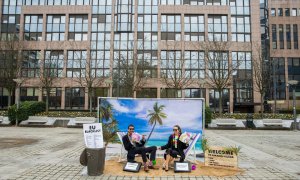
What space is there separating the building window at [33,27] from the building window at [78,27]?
216 inches

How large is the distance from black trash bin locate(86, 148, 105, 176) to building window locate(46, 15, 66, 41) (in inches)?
1719

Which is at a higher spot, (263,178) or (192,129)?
(192,129)

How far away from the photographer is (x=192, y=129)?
923 cm

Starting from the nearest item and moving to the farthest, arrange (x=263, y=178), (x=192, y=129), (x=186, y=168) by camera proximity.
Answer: (x=263, y=178) → (x=186, y=168) → (x=192, y=129)

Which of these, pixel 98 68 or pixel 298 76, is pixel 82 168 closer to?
pixel 98 68

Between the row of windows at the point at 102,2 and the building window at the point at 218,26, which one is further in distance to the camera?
the row of windows at the point at 102,2

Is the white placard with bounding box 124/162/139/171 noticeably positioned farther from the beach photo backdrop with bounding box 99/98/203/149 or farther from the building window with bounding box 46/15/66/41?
the building window with bounding box 46/15/66/41

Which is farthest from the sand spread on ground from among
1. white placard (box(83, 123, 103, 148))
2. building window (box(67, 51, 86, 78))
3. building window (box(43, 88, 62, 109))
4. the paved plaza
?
building window (box(43, 88, 62, 109))

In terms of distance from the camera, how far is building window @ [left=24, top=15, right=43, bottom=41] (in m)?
47.8

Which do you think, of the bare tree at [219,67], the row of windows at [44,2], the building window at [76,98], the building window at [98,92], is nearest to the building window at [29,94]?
the building window at [76,98]

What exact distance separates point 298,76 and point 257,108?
64.2 feet

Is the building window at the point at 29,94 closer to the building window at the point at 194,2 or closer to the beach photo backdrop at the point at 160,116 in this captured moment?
the building window at the point at 194,2

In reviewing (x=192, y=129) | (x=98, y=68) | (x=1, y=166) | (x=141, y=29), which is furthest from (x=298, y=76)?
(x=1, y=166)

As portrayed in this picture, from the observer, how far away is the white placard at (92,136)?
752 centimetres
